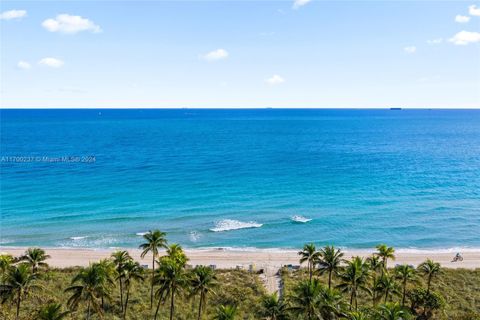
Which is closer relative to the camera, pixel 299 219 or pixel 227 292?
pixel 227 292

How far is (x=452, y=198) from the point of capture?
91.1 meters

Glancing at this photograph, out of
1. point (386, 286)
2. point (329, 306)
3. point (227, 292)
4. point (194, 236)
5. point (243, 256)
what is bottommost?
point (243, 256)

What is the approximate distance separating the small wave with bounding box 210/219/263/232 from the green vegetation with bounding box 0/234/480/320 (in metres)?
18.9

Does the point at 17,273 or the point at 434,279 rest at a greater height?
the point at 17,273

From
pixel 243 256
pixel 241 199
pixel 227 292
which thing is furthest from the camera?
pixel 241 199

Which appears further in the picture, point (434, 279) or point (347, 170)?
point (347, 170)

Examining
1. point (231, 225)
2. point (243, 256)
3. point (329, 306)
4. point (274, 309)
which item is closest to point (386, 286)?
point (329, 306)

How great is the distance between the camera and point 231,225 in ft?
243

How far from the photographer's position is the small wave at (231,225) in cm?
7281

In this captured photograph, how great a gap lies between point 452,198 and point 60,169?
368 feet

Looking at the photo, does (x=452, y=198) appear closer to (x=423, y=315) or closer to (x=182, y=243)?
(x=423, y=315)

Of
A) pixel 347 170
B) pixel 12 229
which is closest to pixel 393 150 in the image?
pixel 347 170

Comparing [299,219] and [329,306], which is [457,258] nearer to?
[299,219]

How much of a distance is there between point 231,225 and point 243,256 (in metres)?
13.4
